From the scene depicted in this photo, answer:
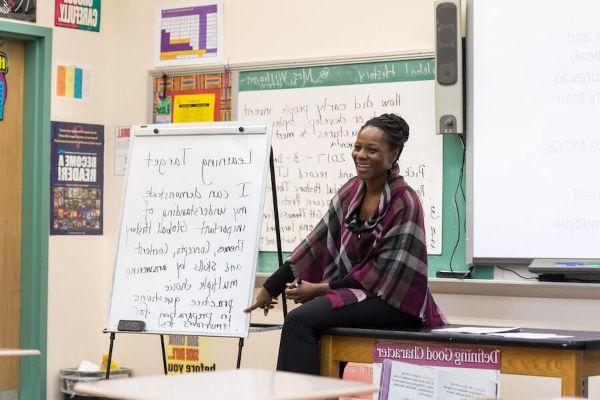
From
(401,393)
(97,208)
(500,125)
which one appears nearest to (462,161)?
(500,125)

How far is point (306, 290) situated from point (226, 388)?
1.37 m

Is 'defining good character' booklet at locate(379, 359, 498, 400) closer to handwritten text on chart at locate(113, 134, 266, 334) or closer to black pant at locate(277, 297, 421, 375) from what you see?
black pant at locate(277, 297, 421, 375)

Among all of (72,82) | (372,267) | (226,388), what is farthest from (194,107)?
(226,388)

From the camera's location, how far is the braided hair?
3721mm

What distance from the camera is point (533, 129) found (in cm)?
416

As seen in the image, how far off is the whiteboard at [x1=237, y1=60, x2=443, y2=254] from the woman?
0.74 metres

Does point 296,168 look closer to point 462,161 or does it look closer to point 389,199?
point 462,161

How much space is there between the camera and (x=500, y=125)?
4238 millimetres

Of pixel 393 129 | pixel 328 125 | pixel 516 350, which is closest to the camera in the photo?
pixel 516 350

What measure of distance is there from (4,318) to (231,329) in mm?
1806

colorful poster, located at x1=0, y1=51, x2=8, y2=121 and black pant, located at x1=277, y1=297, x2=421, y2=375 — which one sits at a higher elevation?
colorful poster, located at x1=0, y1=51, x2=8, y2=121

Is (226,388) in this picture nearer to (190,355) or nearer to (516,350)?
(516,350)

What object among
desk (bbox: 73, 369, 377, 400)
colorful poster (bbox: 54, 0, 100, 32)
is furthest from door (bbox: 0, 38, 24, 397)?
desk (bbox: 73, 369, 377, 400)

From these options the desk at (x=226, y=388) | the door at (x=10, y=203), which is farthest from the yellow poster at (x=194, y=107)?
the desk at (x=226, y=388)
